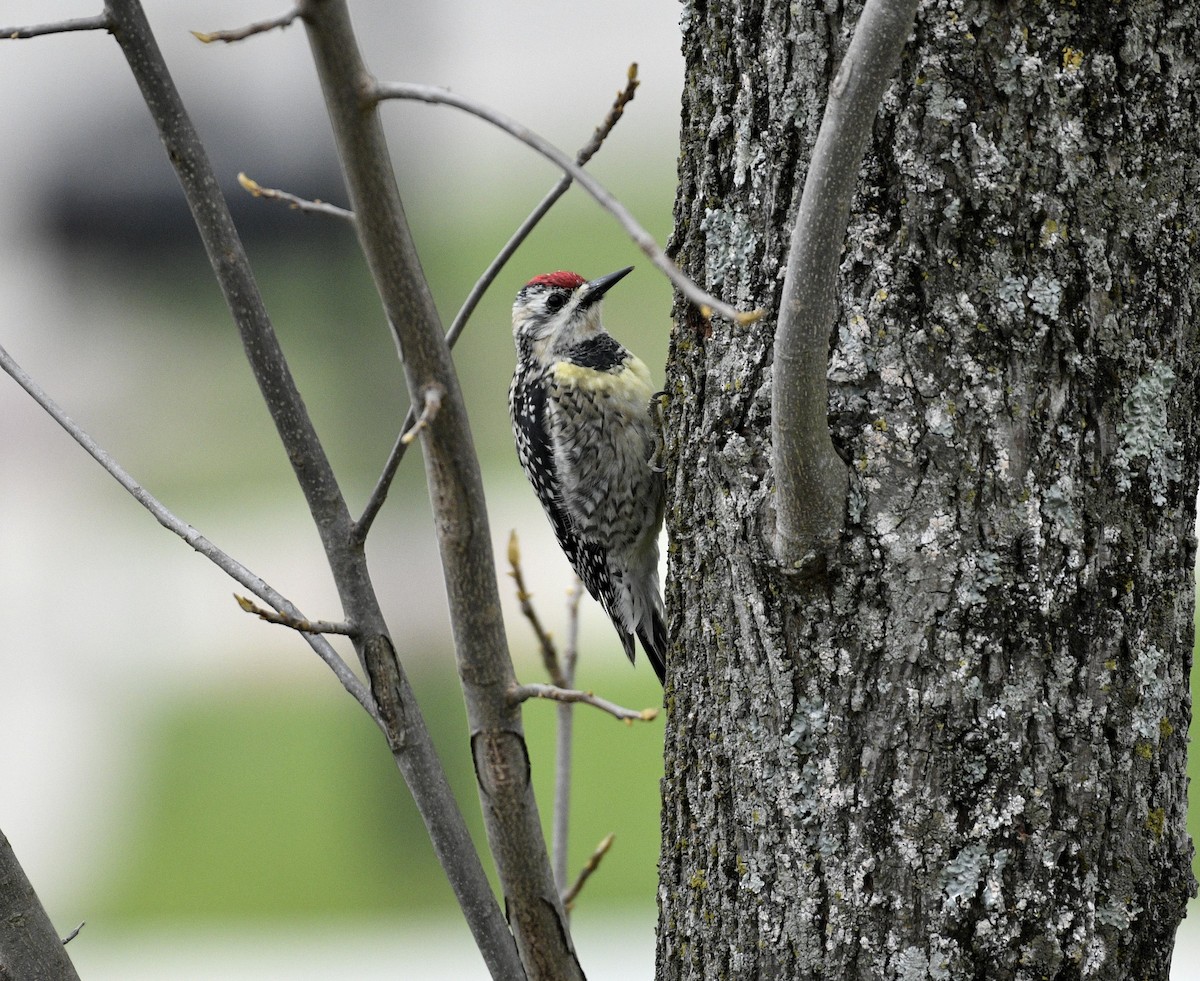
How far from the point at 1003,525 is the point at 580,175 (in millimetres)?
695

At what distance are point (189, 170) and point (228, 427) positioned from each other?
10856 millimetres

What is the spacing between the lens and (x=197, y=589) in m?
10.7

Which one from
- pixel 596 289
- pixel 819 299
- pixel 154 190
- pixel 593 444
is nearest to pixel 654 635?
pixel 593 444

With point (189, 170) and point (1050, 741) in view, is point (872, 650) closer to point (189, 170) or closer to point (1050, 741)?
point (1050, 741)

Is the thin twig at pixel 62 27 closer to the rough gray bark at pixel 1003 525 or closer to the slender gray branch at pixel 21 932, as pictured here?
the rough gray bark at pixel 1003 525

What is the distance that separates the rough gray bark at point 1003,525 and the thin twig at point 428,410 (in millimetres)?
526

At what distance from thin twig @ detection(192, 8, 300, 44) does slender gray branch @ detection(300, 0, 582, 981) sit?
21 mm

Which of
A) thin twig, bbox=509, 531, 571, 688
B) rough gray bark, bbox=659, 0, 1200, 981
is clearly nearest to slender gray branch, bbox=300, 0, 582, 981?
rough gray bark, bbox=659, 0, 1200, 981

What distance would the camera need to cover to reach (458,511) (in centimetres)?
127

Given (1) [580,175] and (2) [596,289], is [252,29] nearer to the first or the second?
(1) [580,175]

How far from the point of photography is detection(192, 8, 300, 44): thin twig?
1.02 m

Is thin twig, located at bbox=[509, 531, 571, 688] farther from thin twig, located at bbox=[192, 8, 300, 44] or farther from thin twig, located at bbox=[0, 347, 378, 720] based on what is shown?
thin twig, located at bbox=[192, 8, 300, 44]

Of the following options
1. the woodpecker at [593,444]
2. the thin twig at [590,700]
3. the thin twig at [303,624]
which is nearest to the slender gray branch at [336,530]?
the thin twig at [303,624]

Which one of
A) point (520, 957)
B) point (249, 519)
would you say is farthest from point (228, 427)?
point (520, 957)
